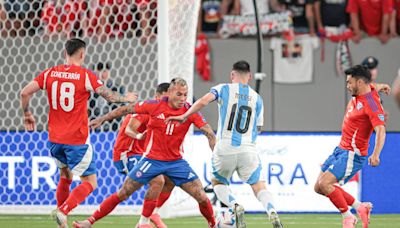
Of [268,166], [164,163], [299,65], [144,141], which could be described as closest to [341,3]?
[299,65]

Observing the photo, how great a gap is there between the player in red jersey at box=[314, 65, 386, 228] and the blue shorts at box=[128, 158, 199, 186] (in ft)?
5.01

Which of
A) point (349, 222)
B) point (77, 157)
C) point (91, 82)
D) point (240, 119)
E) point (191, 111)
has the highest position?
point (91, 82)

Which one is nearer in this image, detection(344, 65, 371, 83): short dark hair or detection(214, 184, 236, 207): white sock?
detection(214, 184, 236, 207): white sock

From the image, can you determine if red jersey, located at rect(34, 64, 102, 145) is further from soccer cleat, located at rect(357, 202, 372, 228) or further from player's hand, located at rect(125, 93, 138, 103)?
soccer cleat, located at rect(357, 202, 372, 228)

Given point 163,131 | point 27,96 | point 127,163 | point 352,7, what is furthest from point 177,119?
point 352,7

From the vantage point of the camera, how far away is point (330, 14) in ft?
59.6

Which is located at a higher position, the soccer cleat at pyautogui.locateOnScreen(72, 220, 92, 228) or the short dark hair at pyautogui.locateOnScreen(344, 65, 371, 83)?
the short dark hair at pyautogui.locateOnScreen(344, 65, 371, 83)

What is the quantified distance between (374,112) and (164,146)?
2154 millimetres

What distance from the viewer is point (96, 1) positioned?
15359 mm

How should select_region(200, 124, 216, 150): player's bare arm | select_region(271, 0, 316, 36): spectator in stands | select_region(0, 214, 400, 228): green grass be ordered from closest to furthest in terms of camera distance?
select_region(200, 124, 216, 150): player's bare arm → select_region(0, 214, 400, 228): green grass → select_region(271, 0, 316, 36): spectator in stands

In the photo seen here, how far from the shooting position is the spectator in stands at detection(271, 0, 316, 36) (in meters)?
17.9

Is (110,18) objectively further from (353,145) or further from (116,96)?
(353,145)

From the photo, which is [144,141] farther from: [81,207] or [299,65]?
[299,65]

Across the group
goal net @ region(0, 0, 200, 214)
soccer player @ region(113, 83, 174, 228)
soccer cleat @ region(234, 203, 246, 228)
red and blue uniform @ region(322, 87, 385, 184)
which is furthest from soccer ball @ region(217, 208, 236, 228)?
goal net @ region(0, 0, 200, 214)
